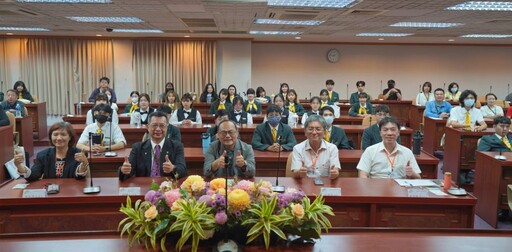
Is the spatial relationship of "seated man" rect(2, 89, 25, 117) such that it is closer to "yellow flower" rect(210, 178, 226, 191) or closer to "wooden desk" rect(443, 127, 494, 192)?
"yellow flower" rect(210, 178, 226, 191)

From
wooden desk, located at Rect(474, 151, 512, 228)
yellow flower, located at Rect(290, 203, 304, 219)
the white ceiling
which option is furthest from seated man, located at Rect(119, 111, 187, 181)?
wooden desk, located at Rect(474, 151, 512, 228)

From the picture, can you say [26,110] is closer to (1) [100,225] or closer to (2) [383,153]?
(1) [100,225]

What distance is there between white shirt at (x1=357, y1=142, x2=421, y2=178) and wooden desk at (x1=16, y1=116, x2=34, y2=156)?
254 inches

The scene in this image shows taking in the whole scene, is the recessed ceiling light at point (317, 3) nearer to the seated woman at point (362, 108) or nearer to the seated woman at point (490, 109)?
the seated woman at point (362, 108)

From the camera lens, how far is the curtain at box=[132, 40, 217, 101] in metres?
12.5

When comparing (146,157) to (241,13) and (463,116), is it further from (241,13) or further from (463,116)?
(463,116)

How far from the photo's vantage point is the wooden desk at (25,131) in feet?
25.8

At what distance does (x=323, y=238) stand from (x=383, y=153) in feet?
6.41

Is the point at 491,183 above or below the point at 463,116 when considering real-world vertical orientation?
below

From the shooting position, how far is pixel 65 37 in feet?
40.1

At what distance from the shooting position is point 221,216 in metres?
1.91

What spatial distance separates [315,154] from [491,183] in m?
2.25

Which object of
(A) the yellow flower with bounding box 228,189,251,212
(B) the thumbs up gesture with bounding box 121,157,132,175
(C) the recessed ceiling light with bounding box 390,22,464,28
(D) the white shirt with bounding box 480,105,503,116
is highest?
(C) the recessed ceiling light with bounding box 390,22,464,28

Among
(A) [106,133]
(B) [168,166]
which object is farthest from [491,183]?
(A) [106,133]
